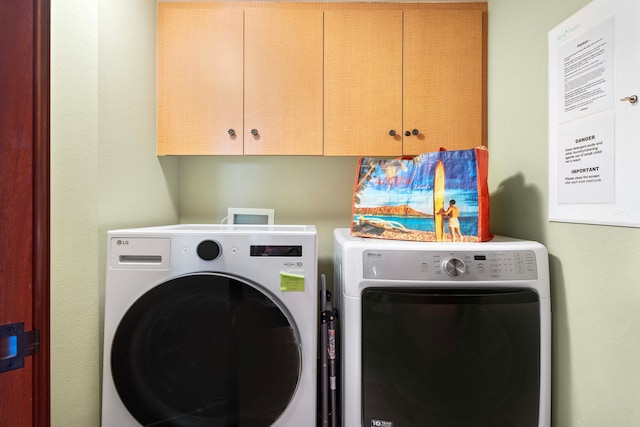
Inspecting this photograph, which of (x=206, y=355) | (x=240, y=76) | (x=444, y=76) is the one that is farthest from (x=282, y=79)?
(x=206, y=355)

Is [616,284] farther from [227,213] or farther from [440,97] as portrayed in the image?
[227,213]

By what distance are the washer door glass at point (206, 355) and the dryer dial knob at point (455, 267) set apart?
0.56 meters

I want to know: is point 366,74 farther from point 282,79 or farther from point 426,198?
point 426,198

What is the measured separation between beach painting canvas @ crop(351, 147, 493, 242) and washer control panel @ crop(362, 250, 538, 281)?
0.11 m

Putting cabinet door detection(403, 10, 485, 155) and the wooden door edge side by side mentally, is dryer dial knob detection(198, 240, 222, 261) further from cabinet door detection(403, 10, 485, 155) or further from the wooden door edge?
cabinet door detection(403, 10, 485, 155)

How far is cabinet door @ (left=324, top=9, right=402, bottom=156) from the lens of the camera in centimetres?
135

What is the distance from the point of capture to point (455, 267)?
0.92m

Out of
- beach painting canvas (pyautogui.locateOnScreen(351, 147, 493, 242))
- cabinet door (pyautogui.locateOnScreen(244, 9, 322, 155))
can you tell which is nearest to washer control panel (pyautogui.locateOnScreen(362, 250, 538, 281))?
beach painting canvas (pyautogui.locateOnScreen(351, 147, 493, 242))

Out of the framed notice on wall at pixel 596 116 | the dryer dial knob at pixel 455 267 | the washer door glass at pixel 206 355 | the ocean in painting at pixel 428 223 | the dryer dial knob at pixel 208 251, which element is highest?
the framed notice on wall at pixel 596 116

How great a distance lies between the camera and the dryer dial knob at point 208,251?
38.2 inches

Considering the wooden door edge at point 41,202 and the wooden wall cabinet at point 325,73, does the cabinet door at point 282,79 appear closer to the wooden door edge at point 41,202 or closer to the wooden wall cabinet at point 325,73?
the wooden wall cabinet at point 325,73

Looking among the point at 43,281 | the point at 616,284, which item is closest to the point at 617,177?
the point at 616,284

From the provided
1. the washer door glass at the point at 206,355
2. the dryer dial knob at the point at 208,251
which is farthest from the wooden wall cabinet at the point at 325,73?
the washer door glass at the point at 206,355

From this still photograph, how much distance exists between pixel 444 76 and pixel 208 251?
1311mm
